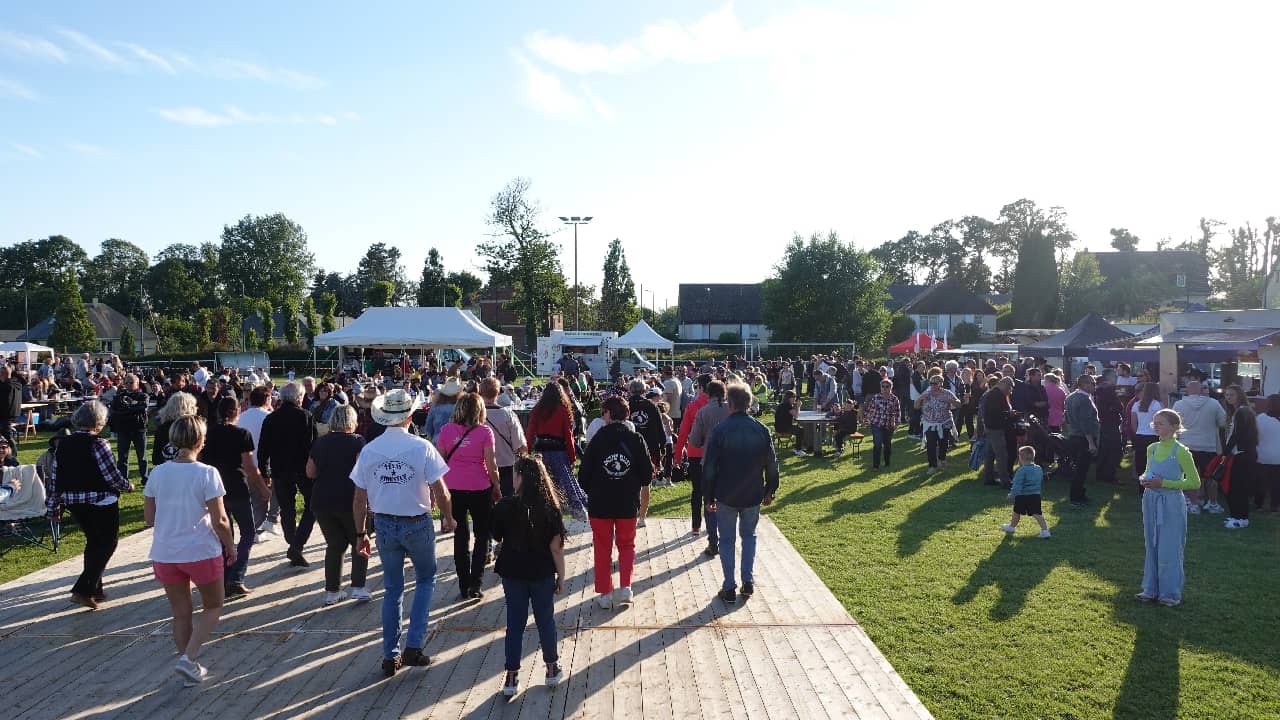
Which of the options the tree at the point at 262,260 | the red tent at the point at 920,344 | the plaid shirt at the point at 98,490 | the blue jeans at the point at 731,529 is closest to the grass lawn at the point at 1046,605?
the blue jeans at the point at 731,529

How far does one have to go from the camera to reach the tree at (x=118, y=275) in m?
89.2

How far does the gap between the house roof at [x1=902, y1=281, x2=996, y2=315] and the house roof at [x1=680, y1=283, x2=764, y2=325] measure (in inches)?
486

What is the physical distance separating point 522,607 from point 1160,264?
74.6m

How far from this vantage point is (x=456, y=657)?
16.5 feet

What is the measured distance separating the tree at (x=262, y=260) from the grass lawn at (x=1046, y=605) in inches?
3124

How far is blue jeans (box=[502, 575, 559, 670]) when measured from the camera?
14.1 ft

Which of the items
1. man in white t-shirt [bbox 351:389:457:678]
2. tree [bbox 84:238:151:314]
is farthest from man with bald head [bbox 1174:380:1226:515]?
tree [bbox 84:238:151:314]

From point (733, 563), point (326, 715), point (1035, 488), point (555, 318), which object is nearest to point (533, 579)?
point (326, 715)

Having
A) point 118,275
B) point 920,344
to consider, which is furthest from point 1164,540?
point 118,275

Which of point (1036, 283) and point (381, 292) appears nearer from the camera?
point (1036, 283)

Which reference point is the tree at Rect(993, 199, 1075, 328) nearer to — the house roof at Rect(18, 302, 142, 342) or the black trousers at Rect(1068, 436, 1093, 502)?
the black trousers at Rect(1068, 436, 1093, 502)

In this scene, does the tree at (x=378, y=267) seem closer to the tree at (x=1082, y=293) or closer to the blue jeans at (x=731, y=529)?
the tree at (x=1082, y=293)

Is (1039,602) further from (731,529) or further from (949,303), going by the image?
(949,303)

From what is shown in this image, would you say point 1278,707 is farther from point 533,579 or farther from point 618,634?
point 533,579
